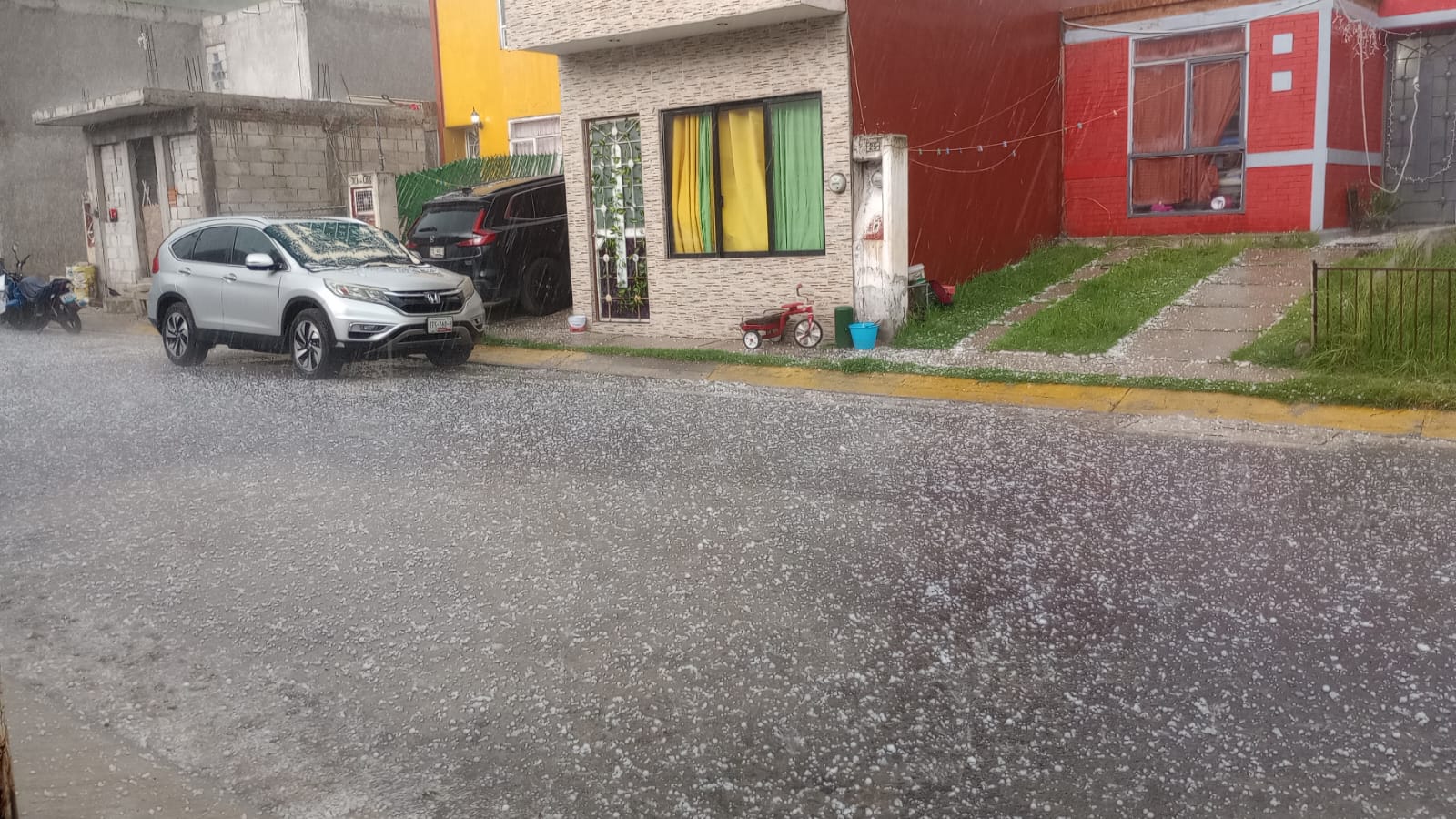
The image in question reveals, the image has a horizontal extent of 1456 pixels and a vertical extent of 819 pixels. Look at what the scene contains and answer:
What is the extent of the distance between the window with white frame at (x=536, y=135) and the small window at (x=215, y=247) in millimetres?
8547

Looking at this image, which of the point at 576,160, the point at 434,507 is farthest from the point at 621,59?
the point at 434,507

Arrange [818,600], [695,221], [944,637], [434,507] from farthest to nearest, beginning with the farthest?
[695,221]
[434,507]
[818,600]
[944,637]

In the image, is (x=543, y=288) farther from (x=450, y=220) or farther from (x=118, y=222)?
(x=118, y=222)

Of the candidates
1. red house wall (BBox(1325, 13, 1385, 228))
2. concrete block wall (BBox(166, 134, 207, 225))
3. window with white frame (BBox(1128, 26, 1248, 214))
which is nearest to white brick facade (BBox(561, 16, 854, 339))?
window with white frame (BBox(1128, 26, 1248, 214))

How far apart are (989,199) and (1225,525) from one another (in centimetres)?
1079

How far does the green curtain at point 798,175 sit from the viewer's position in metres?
13.9

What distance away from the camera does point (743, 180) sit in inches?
576

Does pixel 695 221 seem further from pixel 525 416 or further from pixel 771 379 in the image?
pixel 525 416

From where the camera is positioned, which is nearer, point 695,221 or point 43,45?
point 695,221

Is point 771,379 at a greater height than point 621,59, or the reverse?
point 621,59

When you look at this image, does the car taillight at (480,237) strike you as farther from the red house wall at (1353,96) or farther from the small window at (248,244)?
the red house wall at (1353,96)

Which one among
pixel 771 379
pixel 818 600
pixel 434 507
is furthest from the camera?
pixel 771 379

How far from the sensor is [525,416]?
33.2 ft

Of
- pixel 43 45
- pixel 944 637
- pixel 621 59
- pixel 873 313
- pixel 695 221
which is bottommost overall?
pixel 944 637
